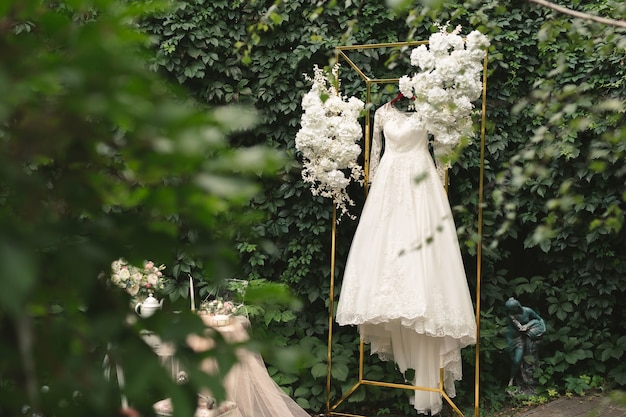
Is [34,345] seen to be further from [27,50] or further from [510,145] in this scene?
[510,145]

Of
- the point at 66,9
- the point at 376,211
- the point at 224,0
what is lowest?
the point at 376,211

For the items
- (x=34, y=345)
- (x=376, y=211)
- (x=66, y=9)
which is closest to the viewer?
(x=34, y=345)

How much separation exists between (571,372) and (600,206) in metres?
1.02

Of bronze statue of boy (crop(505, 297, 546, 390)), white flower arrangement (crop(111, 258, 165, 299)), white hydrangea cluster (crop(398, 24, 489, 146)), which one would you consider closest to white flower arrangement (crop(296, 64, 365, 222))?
white hydrangea cluster (crop(398, 24, 489, 146))

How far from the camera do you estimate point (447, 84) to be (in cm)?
336

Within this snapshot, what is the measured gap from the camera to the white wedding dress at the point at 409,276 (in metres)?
3.43

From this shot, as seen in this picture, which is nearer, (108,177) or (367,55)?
(108,177)

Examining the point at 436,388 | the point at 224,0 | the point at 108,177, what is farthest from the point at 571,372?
the point at 108,177

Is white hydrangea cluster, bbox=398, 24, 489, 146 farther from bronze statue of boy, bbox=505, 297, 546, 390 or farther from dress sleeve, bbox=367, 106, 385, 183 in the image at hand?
bronze statue of boy, bbox=505, 297, 546, 390

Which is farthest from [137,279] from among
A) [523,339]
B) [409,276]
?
[523,339]

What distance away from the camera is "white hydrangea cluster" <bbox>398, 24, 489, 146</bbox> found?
3.30m

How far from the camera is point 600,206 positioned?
164 inches

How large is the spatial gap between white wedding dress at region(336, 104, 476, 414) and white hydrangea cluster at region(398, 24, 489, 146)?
0.56ft

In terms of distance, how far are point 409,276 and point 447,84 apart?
94 cm
